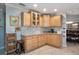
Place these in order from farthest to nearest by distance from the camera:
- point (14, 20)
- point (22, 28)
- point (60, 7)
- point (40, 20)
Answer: point (40, 20) < point (22, 28) < point (60, 7) < point (14, 20)

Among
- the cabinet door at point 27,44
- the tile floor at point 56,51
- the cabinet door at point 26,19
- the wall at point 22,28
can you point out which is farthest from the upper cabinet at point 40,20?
the tile floor at point 56,51

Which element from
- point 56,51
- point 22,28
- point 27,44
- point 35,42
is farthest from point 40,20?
point 56,51

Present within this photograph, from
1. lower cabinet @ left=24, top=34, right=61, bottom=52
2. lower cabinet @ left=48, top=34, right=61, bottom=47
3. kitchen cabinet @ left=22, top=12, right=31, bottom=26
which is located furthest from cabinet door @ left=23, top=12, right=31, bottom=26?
lower cabinet @ left=48, top=34, right=61, bottom=47

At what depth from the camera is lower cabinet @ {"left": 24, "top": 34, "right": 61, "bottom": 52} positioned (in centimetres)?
358

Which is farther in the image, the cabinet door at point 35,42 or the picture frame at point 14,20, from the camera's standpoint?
the cabinet door at point 35,42

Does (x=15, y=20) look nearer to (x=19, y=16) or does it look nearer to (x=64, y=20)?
(x=19, y=16)

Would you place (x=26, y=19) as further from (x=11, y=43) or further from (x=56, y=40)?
(x=56, y=40)

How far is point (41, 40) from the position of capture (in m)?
3.69

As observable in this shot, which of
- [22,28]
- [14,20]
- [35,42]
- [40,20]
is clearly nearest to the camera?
[14,20]

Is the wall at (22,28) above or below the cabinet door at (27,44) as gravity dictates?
above

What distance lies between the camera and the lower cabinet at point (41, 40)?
3.58m

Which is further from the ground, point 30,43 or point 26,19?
point 26,19

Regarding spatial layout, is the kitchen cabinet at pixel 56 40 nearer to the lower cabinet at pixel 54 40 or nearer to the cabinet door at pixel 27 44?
the lower cabinet at pixel 54 40

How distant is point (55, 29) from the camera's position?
3668 mm
